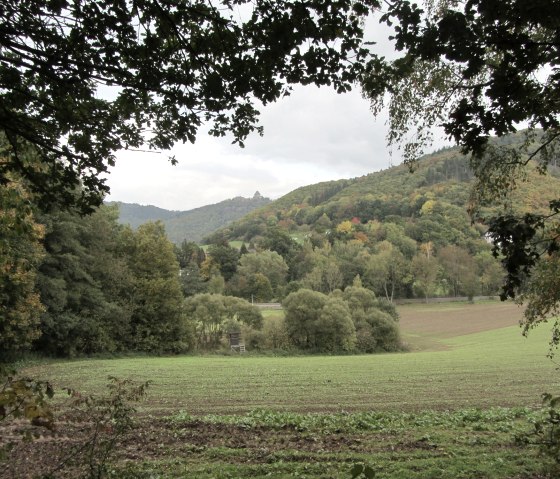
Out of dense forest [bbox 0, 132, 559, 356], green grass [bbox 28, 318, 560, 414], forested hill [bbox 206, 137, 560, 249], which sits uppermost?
forested hill [bbox 206, 137, 560, 249]

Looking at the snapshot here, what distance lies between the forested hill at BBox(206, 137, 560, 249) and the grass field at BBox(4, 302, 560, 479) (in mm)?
35608

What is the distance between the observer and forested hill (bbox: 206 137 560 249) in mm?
88750

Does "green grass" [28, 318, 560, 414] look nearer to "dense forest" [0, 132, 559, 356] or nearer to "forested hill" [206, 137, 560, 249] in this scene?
"dense forest" [0, 132, 559, 356]

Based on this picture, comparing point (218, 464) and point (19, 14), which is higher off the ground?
point (19, 14)

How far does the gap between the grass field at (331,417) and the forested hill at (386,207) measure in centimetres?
3561

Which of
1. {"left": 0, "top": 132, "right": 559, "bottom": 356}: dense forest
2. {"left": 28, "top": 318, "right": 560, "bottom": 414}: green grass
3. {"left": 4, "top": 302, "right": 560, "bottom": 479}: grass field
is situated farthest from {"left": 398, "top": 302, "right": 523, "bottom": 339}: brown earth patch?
{"left": 4, "top": 302, "right": 560, "bottom": 479}: grass field

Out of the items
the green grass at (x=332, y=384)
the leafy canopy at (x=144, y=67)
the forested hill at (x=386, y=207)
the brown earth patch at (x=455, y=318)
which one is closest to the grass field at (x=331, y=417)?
the green grass at (x=332, y=384)

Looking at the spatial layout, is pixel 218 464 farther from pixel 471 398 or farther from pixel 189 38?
pixel 471 398

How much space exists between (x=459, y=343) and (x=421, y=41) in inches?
1903

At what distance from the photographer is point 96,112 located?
208 inches

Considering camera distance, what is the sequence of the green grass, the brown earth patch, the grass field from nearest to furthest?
the grass field, the green grass, the brown earth patch

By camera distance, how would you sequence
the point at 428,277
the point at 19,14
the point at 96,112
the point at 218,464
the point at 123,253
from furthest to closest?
the point at 428,277
the point at 123,253
the point at 218,464
the point at 96,112
the point at 19,14

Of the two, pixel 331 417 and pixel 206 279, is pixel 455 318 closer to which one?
pixel 206 279

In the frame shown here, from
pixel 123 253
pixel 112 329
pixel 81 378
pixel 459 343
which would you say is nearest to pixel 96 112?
pixel 81 378
